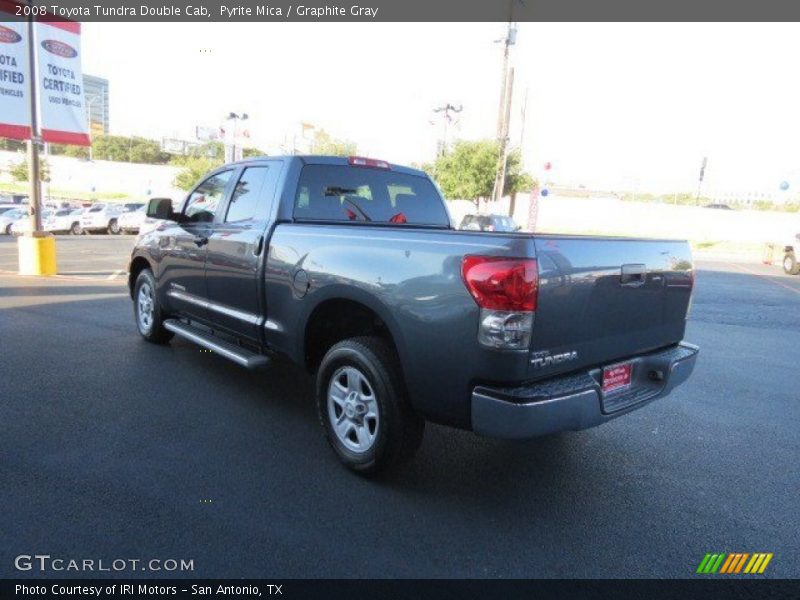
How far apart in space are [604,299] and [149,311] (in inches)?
198

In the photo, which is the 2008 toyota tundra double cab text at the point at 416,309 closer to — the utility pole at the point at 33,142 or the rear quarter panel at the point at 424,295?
the rear quarter panel at the point at 424,295

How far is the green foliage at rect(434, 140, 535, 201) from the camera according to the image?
115 ft

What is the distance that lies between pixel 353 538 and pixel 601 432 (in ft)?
7.86

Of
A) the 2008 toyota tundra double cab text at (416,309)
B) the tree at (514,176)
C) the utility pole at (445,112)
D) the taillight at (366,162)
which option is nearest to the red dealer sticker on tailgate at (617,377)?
the 2008 toyota tundra double cab text at (416,309)

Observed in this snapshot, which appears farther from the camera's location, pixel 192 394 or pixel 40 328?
pixel 40 328

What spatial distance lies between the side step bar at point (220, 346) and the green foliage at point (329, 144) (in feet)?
264

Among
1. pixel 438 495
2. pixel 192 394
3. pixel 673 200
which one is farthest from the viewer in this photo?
pixel 673 200

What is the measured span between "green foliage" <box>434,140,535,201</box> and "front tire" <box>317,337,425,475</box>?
106ft

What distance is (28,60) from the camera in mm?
10625

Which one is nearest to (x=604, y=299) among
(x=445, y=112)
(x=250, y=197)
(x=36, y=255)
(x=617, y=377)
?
(x=617, y=377)

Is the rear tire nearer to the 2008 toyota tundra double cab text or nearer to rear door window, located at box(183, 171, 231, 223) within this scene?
the 2008 toyota tundra double cab text
